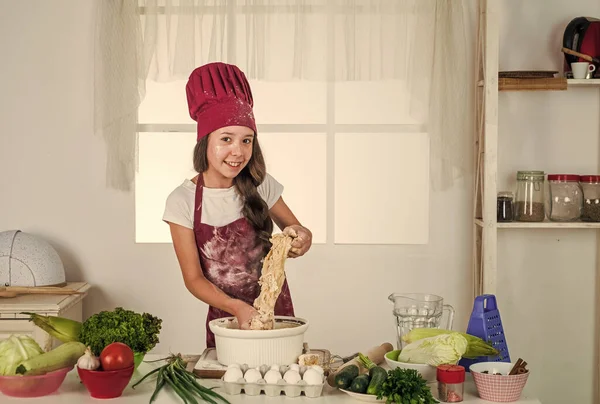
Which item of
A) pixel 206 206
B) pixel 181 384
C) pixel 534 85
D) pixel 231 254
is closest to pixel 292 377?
pixel 181 384

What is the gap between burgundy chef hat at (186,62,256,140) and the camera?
3.10m

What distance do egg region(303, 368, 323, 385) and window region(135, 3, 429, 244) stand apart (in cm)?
213

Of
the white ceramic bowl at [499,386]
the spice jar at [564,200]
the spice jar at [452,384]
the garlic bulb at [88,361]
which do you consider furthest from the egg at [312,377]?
the spice jar at [564,200]

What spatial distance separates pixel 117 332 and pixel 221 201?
2.73 ft

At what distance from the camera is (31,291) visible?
411 centimetres

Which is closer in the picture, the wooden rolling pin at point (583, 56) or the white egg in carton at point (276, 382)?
the white egg in carton at point (276, 382)

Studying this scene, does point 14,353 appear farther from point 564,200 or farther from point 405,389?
point 564,200

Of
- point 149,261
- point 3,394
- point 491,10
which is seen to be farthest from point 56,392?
point 491,10

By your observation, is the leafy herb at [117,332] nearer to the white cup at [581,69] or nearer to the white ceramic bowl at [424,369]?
the white ceramic bowl at [424,369]

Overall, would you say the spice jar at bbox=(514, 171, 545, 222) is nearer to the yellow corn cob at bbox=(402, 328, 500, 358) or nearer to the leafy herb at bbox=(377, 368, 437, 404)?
the yellow corn cob at bbox=(402, 328, 500, 358)

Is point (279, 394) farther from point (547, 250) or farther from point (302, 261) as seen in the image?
point (547, 250)

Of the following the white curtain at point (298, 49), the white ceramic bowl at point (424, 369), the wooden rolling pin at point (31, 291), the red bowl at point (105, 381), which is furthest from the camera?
the white curtain at point (298, 49)

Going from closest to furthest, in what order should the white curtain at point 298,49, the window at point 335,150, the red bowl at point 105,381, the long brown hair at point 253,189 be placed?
the red bowl at point 105,381 → the long brown hair at point 253,189 → the white curtain at point 298,49 → the window at point 335,150

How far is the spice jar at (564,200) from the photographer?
13.9 ft
